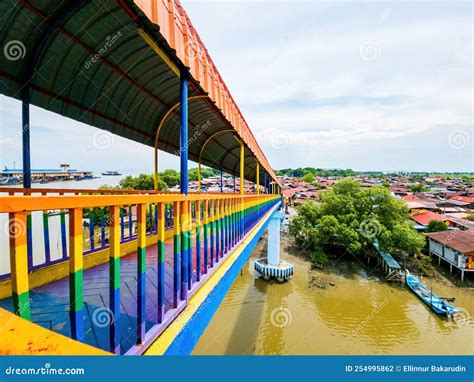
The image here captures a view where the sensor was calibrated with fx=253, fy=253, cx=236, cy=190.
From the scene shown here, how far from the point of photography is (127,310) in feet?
8.00

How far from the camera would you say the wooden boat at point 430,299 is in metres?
13.1

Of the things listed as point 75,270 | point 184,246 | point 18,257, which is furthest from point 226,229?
point 18,257

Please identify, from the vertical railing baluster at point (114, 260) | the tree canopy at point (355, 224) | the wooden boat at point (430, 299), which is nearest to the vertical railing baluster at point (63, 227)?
the vertical railing baluster at point (114, 260)

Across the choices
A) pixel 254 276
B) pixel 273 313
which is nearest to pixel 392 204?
pixel 254 276

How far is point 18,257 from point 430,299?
18576 millimetres

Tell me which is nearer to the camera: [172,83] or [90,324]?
[90,324]

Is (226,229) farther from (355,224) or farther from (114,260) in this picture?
(355,224)

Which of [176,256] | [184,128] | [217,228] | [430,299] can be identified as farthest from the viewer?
[430,299]

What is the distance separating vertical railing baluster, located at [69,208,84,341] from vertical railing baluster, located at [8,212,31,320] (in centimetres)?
18

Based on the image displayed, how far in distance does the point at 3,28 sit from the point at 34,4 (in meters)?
0.54

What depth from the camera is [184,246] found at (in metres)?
2.50

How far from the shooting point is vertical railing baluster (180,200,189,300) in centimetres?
246

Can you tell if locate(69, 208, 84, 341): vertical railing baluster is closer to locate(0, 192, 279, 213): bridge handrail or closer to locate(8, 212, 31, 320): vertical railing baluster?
locate(0, 192, 279, 213): bridge handrail
